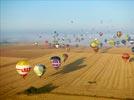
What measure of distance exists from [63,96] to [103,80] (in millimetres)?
10922

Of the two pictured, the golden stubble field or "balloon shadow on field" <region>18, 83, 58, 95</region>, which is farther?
"balloon shadow on field" <region>18, 83, 58, 95</region>

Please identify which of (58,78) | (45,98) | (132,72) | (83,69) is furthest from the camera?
(83,69)

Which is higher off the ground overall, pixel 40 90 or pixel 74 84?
pixel 74 84

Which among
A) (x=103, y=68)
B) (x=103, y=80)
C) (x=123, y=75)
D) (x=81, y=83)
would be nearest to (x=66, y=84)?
(x=81, y=83)

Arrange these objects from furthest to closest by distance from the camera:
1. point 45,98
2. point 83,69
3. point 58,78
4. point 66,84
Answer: point 83,69, point 58,78, point 66,84, point 45,98

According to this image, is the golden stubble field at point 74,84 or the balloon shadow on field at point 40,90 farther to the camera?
the balloon shadow on field at point 40,90

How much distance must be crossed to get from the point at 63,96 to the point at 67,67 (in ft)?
72.5

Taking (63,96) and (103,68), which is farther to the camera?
(103,68)

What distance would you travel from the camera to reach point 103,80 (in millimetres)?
42844

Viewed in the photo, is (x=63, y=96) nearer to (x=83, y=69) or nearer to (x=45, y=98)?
(x=45, y=98)

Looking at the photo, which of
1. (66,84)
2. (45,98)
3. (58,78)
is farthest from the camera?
(58,78)

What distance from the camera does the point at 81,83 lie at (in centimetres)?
4131

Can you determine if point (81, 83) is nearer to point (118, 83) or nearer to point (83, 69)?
point (118, 83)

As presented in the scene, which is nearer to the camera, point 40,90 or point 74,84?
point 40,90
